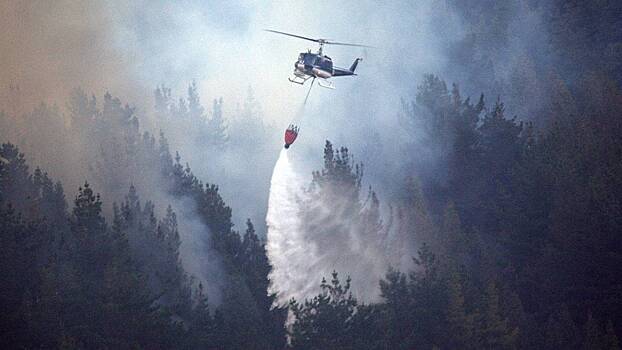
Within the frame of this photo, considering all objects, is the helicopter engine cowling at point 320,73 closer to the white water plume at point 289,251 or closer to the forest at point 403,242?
the forest at point 403,242

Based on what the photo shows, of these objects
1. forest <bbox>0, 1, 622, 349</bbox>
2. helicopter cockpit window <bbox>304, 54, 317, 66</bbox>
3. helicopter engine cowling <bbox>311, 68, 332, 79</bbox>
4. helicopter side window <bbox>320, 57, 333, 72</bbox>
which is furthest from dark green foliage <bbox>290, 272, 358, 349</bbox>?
helicopter cockpit window <bbox>304, 54, 317, 66</bbox>

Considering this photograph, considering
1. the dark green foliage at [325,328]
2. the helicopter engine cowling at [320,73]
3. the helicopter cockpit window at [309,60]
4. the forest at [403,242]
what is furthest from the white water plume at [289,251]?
the helicopter cockpit window at [309,60]

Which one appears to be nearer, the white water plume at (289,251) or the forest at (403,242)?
the forest at (403,242)

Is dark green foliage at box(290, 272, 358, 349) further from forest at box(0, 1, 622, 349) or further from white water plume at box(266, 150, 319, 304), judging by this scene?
white water plume at box(266, 150, 319, 304)

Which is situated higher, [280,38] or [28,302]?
[280,38]

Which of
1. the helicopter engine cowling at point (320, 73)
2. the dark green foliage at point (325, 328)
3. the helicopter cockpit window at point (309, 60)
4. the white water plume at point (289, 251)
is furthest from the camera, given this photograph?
the white water plume at point (289, 251)

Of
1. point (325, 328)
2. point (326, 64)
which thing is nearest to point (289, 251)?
point (325, 328)

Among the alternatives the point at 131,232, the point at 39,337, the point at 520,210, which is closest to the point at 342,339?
the point at 39,337

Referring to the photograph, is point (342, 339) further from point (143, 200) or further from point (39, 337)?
point (143, 200)

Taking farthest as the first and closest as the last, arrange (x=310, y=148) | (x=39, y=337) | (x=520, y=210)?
1. (x=310, y=148)
2. (x=520, y=210)
3. (x=39, y=337)
